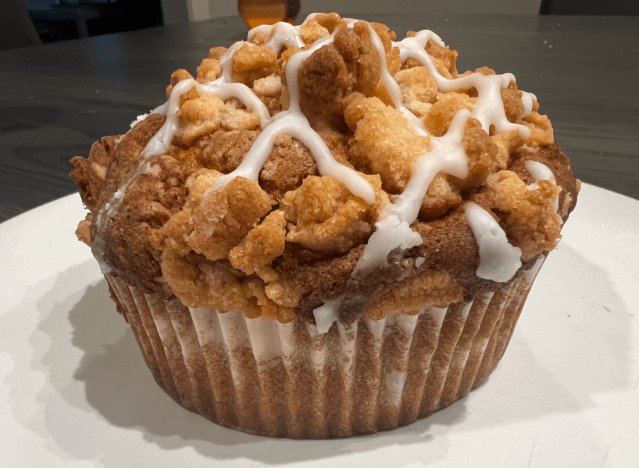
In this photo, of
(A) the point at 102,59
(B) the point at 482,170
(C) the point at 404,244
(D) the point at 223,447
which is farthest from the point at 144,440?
(A) the point at 102,59

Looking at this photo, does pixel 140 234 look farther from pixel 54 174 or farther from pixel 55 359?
pixel 54 174

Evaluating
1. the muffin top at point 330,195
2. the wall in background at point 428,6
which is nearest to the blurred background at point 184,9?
the wall in background at point 428,6

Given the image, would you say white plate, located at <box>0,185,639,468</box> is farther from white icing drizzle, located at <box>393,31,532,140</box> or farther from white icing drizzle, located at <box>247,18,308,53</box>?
white icing drizzle, located at <box>247,18,308,53</box>

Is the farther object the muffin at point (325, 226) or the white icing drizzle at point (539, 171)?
the white icing drizzle at point (539, 171)

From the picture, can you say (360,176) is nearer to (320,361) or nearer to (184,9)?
(320,361)

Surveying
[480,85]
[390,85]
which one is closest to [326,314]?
[390,85]

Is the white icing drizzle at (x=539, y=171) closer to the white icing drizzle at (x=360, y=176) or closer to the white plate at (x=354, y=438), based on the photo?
the white icing drizzle at (x=360, y=176)

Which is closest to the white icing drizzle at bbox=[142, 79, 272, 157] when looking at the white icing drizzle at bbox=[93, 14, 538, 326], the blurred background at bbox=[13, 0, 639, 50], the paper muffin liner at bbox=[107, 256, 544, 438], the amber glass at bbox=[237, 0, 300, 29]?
the white icing drizzle at bbox=[93, 14, 538, 326]
